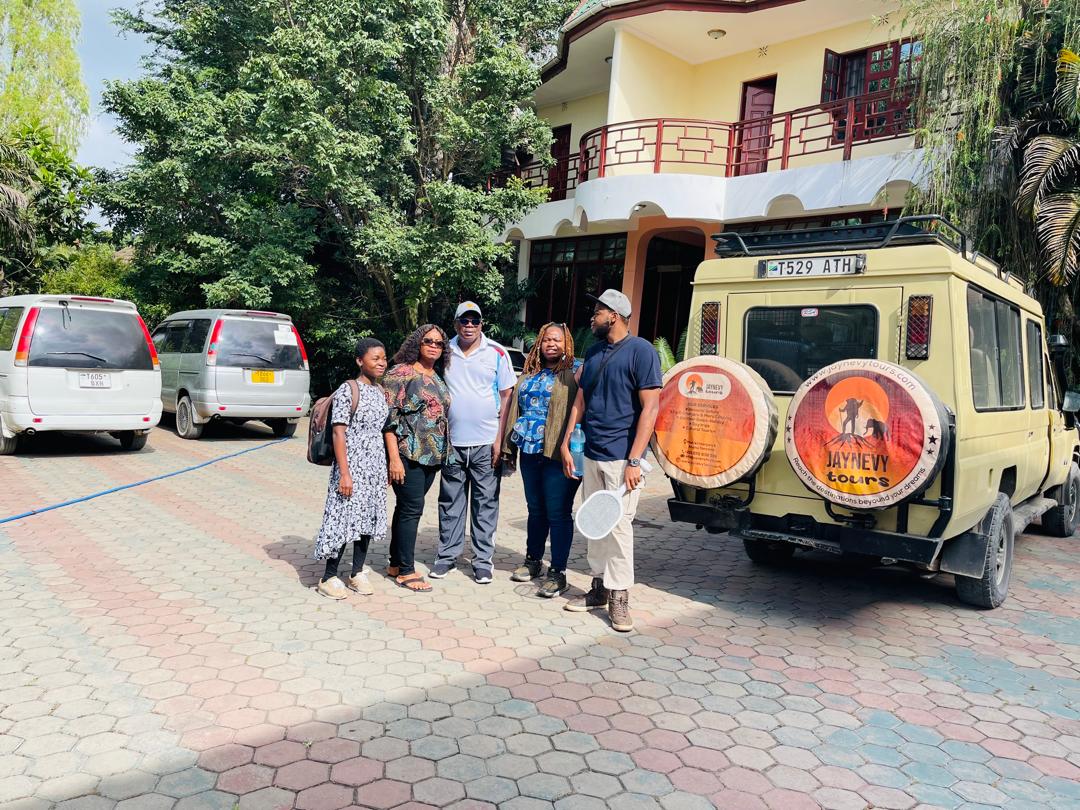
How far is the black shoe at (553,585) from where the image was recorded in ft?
17.3

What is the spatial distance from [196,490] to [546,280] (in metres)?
11.8

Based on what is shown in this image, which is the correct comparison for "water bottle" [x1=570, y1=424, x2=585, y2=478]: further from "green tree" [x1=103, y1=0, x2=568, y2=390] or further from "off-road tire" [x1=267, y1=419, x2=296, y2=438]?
"green tree" [x1=103, y1=0, x2=568, y2=390]

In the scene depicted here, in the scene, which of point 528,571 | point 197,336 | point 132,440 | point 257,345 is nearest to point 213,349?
point 257,345

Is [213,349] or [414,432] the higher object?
[213,349]

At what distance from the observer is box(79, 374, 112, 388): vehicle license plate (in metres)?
9.53

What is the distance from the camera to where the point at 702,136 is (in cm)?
1584

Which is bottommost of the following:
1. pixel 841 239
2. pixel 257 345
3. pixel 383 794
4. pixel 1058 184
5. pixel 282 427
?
pixel 383 794

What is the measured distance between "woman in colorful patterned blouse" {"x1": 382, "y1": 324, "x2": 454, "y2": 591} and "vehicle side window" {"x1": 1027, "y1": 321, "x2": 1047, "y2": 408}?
184 inches

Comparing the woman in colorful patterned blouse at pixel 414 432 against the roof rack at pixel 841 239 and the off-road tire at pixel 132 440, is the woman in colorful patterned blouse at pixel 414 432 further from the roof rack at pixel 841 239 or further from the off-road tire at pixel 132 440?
the off-road tire at pixel 132 440

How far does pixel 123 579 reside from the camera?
17.3 ft

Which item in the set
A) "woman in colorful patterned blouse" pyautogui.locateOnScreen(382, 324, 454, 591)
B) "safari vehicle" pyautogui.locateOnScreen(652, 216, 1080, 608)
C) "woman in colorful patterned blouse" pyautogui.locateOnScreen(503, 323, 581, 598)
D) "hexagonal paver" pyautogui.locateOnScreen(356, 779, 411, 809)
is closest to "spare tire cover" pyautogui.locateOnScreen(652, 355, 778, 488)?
"safari vehicle" pyautogui.locateOnScreen(652, 216, 1080, 608)

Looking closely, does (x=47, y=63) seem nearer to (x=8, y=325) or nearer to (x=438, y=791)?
(x=8, y=325)

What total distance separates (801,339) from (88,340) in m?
8.41

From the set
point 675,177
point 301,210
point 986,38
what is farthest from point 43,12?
point 986,38
